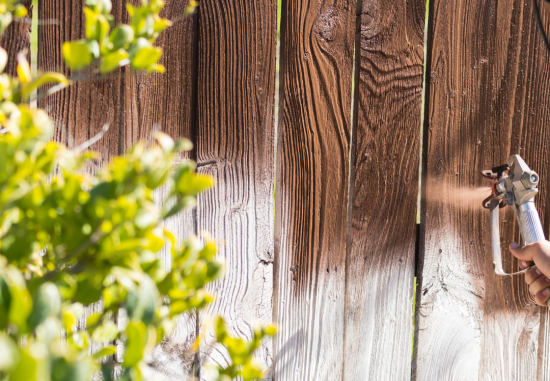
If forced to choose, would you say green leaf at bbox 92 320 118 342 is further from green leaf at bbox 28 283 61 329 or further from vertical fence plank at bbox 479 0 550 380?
vertical fence plank at bbox 479 0 550 380

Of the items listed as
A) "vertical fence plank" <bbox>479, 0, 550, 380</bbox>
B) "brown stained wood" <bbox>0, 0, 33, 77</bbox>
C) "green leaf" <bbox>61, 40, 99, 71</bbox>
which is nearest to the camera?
"green leaf" <bbox>61, 40, 99, 71</bbox>

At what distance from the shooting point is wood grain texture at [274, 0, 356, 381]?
3.37 feet

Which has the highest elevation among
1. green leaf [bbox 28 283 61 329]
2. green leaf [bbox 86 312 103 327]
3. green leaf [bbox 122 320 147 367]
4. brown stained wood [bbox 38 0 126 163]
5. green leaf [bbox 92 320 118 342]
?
brown stained wood [bbox 38 0 126 163]

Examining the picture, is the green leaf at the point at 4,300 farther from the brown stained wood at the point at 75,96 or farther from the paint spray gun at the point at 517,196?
the paint spray gun at the point at 517,196

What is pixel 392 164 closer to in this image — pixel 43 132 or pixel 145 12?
pixel 145 12

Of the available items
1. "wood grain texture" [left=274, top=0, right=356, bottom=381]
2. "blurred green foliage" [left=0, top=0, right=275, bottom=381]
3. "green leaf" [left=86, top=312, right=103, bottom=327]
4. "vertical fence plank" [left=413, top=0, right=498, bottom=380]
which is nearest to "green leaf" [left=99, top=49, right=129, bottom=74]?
"blurred green foliage" [left=0, top=0, right=275, bottom=381]

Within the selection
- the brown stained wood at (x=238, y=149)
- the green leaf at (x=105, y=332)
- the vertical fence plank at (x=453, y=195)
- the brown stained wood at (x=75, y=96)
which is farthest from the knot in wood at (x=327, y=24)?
the green leaf at (x=105, y=332)

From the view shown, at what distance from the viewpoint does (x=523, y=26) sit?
1.18 m

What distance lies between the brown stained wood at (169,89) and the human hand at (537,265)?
99cm

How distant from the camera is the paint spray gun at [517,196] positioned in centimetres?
106

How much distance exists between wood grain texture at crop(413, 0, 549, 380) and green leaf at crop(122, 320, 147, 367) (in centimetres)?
Answer: 104

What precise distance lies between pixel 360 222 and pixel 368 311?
0.90 ft

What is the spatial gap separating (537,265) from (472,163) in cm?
33

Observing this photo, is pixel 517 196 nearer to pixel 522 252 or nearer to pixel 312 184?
pixel 522 252
